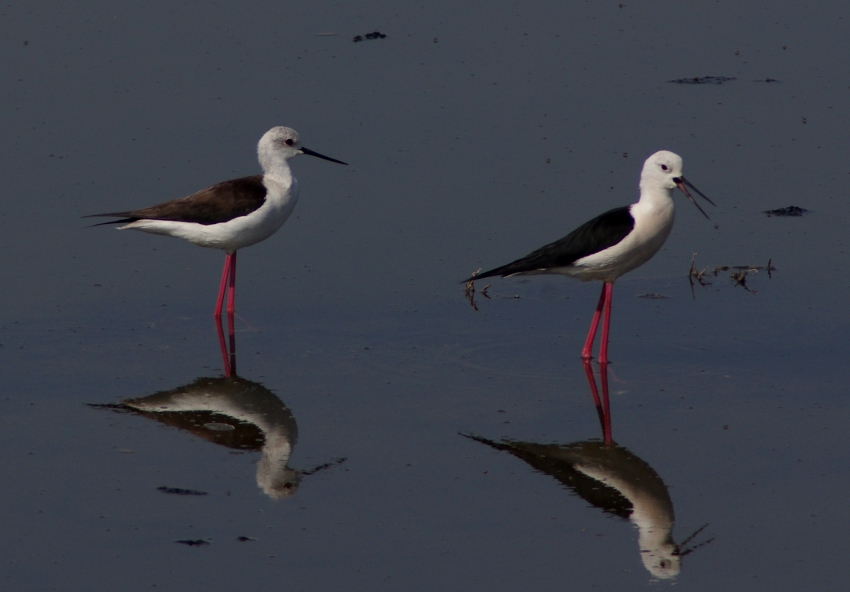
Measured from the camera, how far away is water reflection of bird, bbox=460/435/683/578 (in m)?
5.89

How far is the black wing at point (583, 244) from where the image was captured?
8516 millimetres

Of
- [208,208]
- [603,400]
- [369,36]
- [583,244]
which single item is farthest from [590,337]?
[369,36]

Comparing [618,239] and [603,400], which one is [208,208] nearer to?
[618,239]

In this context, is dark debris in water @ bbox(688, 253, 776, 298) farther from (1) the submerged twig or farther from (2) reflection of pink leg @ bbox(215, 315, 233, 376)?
(2) reflection of pink leg @ bbox(215, 315, 233, 376)

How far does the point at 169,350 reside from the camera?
27.8ft

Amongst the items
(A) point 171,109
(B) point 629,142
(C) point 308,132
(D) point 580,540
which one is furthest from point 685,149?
(D) point 580,540

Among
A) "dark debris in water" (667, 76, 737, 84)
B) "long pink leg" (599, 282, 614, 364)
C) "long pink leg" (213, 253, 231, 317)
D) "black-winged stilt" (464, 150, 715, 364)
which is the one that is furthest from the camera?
"dark debris in water" (667, 76, 737, 84)

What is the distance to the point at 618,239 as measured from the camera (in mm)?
8500

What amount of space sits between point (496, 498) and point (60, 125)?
7.68m

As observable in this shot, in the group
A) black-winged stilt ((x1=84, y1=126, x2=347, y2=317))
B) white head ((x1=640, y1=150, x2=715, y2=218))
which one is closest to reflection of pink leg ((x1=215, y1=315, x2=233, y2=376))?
black-winged stilt ((x1=84, y1=126, x2=347, y2=317))

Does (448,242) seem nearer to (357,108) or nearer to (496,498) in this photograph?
(357,108)

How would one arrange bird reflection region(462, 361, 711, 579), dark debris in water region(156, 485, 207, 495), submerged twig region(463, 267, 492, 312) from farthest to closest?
submerged twig region(463, 267, 492, 312) < dark debris in water region(156, 485, 207, 495) < bird reflection region(462, 361, 711, 579)

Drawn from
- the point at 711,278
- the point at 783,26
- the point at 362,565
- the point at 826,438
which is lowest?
the point at 362,565

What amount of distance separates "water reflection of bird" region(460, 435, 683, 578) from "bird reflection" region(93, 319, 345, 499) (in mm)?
1059
